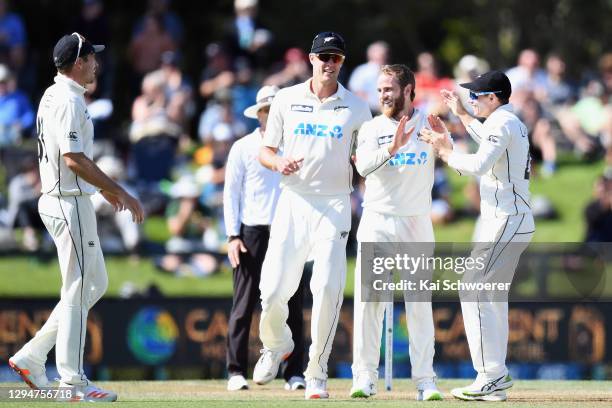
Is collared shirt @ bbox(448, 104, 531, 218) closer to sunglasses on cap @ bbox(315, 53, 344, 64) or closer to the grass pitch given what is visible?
sunglasses on cap @ bbox(315, 53, 344, 64)

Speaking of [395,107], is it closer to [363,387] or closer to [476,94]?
[476,94]

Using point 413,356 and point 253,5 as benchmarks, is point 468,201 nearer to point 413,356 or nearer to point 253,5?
point 253,5

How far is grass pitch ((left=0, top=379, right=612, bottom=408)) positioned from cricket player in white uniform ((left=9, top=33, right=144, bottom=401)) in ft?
1.54

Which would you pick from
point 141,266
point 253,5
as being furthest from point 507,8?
point 141,266

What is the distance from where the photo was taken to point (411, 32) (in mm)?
29250

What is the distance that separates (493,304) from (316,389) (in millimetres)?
1509

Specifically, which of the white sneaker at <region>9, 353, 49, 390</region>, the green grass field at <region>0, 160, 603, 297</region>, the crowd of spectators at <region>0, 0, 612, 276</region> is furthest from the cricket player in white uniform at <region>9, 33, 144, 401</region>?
the crowd of spectators at <region>0, 0, 612, 276</region>

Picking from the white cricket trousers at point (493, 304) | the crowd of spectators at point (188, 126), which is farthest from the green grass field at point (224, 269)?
the white cricket trousers at point (493, 304)

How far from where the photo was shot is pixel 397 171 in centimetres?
1035

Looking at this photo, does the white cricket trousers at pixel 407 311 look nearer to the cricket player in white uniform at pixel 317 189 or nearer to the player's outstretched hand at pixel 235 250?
the cricket player in white uniform at pixel 317 189

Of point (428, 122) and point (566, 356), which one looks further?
point (566, 356)

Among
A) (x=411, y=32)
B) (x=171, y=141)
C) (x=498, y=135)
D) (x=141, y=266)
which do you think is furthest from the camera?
(x=411, y=32)

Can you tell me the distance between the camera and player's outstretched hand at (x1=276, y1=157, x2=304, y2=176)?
1012 centimetres

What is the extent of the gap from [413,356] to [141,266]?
7.57m
